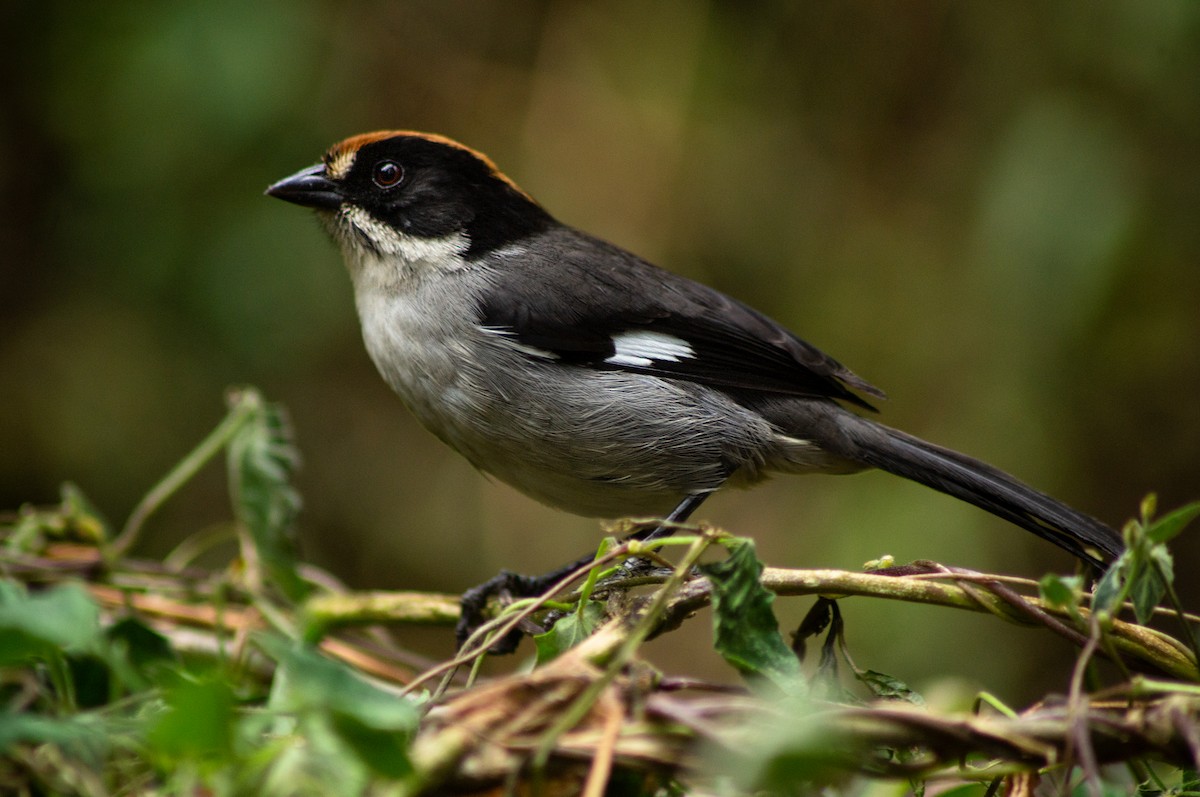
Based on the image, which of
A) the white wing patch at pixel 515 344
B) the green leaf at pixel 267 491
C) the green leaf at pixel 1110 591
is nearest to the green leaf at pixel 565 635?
the green leaf at pixel 1110 591

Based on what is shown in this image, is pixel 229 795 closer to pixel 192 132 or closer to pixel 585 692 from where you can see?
pixel 585 692

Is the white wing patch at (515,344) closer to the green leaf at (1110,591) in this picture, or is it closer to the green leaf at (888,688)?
the green leaf at (888,688)

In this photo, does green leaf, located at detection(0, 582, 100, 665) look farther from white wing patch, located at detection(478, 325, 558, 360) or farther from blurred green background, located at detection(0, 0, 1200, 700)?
blurred green background, located at detection(0, 0, 1200, 700)

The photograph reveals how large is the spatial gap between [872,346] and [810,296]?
368mm

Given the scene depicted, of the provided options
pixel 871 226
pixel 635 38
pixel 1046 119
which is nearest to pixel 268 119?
pixel 635 38

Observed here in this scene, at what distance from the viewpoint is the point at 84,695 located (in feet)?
6.27

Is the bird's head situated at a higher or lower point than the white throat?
higher

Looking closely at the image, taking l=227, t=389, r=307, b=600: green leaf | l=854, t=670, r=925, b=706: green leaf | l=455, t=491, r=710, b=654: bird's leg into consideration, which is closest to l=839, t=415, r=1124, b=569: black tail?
l=455, t=491, r=710, b=654: bird's leg

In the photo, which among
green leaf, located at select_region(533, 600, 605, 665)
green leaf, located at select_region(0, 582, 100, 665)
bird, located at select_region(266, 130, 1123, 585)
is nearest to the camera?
green leaf, located at select_region(0, 582, 100, 665)

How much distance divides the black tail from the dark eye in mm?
1526

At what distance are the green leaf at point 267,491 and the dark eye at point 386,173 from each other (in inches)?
44.9

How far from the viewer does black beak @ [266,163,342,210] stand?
10.7ft

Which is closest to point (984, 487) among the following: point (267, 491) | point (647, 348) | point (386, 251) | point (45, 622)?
point (647, 348)

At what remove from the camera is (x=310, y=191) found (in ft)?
10.8
